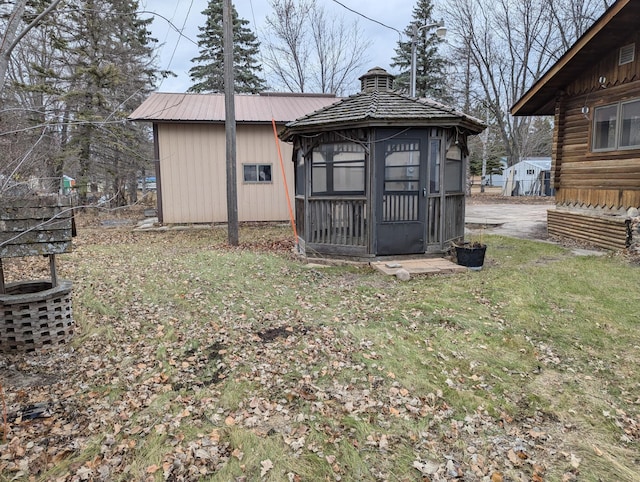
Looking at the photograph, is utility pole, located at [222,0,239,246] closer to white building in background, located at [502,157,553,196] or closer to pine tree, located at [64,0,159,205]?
pine tree, located at [64,0,159,205]

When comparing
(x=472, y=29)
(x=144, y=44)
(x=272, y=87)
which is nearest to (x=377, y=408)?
(x=144, y=44)

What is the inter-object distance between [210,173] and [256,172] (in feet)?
4.83

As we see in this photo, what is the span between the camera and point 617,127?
802 cm

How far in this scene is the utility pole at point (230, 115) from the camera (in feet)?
29.1

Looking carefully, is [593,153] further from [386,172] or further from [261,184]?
[261,184]

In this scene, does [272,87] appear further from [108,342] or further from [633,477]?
[633,477]

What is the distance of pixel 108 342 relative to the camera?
13.9 feet

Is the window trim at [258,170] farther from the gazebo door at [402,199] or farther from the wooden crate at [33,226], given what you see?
the wooden crate at [33,226]

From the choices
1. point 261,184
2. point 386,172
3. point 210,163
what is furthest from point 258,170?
point 386,172

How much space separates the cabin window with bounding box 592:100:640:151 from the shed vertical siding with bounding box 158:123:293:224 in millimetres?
8498

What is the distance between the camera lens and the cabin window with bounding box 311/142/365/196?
7.61 meters

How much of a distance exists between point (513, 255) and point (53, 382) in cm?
776

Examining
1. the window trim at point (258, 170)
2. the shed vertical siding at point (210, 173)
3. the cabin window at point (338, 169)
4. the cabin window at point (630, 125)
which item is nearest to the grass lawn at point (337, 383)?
the cabin window at point (338, 169)

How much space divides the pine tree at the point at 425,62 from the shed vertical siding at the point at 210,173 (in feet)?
53.5
